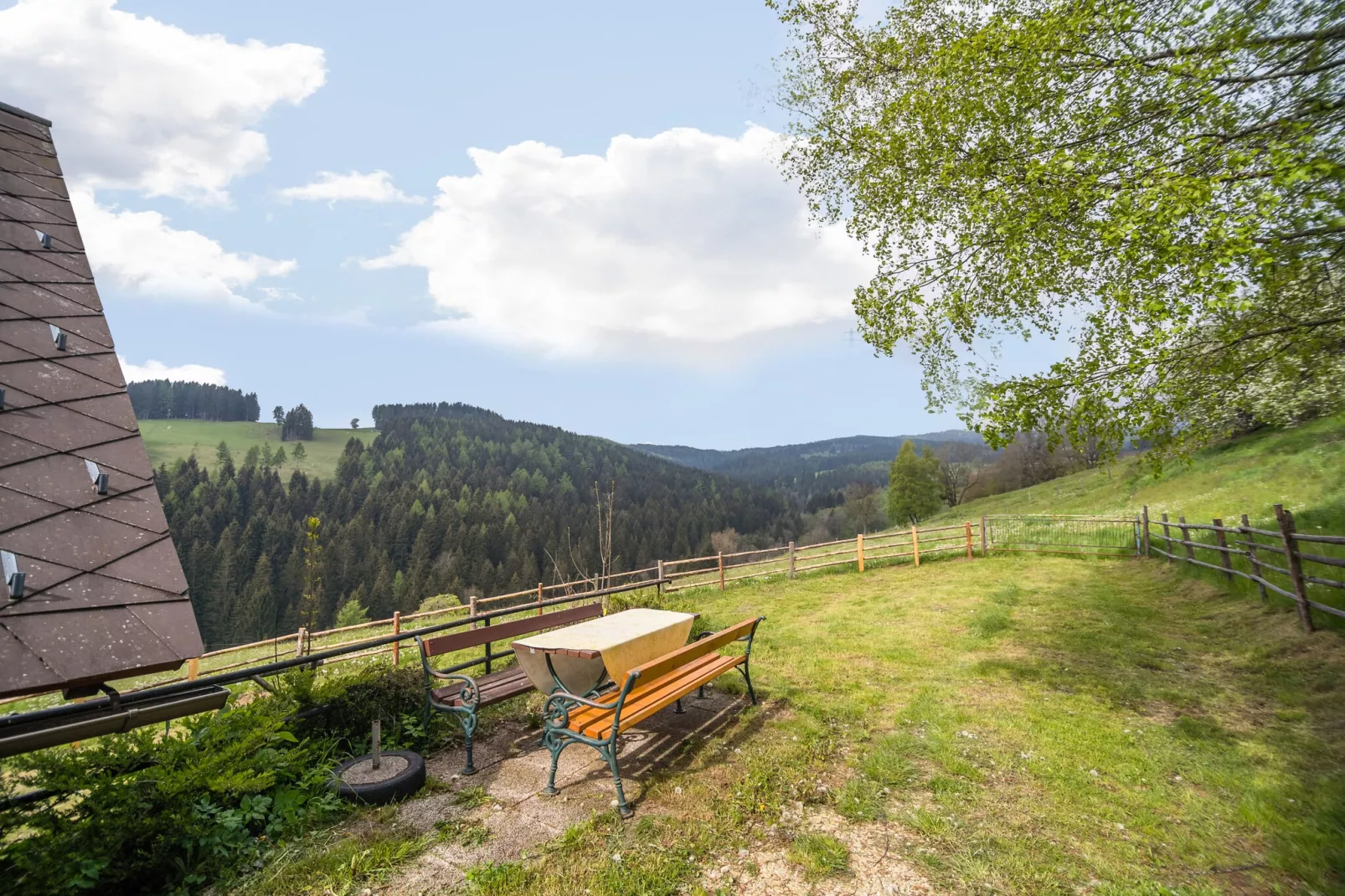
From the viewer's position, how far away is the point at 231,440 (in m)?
119

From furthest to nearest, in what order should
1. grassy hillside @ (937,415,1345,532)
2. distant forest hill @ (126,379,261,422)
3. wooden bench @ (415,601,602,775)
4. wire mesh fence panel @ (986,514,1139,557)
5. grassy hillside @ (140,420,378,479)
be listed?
distant forest hill @ (126,379,261,422) < grassy hillside @ (140,420,378,479) < wire mesh fence panel @ (986,514,1139,557) < grassy hillside @ (937,415,1345,532) < wooden bench @ (415,601,602,775)

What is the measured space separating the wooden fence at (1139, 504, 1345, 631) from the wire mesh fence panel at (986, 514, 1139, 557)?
9.58 ft

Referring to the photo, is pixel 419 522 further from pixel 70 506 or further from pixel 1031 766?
pixel 1031 766

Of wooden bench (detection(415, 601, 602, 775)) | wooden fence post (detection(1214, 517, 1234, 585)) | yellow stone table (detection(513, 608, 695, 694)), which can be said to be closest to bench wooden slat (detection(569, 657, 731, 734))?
yellow stone table (detection(513, 608, 695, 694))

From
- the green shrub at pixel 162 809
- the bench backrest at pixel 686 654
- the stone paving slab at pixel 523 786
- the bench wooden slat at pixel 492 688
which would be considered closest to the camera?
the green shrub at pixel 162 809

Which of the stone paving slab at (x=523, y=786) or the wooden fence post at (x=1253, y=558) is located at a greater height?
the wooden fence post at (x=1253, y=558)

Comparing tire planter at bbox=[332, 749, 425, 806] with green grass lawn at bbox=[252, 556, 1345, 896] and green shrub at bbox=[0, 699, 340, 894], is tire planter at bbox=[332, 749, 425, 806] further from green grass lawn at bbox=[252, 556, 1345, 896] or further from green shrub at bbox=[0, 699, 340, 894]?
green grass lawn at bbox=[252, 556, 1345, 896]

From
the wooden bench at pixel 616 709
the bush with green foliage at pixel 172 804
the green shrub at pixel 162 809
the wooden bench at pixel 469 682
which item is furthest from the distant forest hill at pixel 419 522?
the green shrub at pixel 162 809

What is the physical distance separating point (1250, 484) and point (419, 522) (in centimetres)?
7736

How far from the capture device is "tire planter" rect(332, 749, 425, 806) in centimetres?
401

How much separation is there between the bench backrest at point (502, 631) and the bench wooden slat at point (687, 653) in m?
1.76

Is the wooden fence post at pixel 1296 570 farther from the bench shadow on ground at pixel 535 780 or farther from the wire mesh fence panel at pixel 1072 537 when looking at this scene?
the wire mesh fence panel at pixel 1072 537

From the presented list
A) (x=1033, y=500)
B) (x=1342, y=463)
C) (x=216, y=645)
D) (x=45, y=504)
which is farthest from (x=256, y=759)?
(x=216, y=645)

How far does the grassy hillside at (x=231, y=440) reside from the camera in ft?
345
